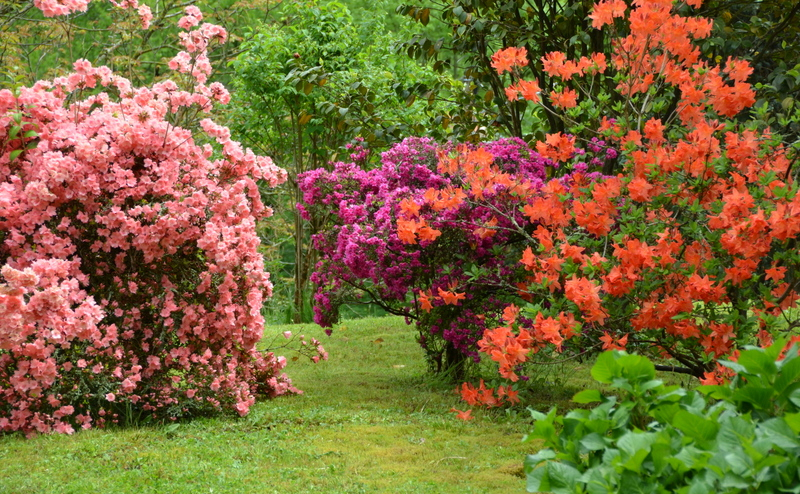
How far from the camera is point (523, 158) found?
5.53 m

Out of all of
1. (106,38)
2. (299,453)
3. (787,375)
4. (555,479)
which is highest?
(106,38)

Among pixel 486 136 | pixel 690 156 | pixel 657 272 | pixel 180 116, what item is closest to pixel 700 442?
pixel 657 272

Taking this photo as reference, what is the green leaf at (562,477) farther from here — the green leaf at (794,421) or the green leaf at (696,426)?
the green leaf at (794,421)

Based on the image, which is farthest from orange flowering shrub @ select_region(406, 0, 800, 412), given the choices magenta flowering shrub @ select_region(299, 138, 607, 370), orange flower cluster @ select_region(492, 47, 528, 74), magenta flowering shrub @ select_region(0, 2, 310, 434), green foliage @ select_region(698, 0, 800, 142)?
magenta flowering shrub @ select_region(0, 2, 310, 434)

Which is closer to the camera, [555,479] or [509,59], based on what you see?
[555,479]

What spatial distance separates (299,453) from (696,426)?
2709 mm

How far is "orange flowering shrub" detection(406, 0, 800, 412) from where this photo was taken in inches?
137

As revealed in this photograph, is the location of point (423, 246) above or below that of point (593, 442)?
above

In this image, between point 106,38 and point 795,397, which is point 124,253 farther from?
point 106,38

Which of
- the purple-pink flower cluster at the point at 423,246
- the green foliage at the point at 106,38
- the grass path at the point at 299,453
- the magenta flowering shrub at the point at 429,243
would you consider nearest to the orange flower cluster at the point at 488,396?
the grass path at the point at 299,453

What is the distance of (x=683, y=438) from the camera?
1.85 m

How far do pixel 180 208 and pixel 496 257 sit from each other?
2.10 metres

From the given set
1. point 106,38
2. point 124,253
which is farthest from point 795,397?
point 106,38

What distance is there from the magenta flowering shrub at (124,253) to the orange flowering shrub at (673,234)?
198cm
